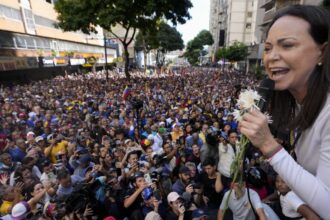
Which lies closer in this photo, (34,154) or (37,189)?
(37,189)

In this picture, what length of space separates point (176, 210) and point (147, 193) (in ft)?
2.07

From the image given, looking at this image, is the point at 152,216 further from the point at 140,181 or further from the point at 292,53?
the point at 292,53

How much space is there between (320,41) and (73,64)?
46959 millimetres

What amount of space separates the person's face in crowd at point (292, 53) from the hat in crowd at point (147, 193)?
3.52 meters

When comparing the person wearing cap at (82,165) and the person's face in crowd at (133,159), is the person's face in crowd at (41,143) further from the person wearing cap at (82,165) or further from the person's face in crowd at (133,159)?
the person's face in crowd at (133,159)

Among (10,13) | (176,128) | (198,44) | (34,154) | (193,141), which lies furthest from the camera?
(198,44)

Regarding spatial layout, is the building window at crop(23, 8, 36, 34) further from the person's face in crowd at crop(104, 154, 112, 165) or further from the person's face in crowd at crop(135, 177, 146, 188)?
the person's face in crowd at crop(135, 177, 146, 188)

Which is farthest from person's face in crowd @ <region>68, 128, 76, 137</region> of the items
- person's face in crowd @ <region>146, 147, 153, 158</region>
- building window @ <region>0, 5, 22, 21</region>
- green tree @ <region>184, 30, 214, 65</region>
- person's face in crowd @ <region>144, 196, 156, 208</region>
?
green tree @ <region>184, 30, 214, 65</region>

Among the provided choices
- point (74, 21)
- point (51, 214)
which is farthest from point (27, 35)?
point (51, 214)

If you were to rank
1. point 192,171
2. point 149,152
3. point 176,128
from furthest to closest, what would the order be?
point 176,128, point 149,152, point 192,171

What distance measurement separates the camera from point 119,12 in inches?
830

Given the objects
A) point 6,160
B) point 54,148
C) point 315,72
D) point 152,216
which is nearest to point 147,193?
point 152,216

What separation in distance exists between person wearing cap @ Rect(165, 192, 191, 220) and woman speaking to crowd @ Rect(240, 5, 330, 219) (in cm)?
292

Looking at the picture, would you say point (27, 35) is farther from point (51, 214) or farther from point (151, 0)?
point (51, 214)
